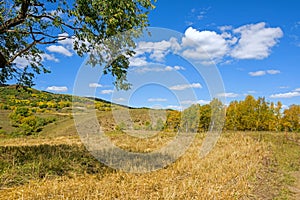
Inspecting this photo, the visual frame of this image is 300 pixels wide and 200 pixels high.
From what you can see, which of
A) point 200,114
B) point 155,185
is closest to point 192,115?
point 200,114

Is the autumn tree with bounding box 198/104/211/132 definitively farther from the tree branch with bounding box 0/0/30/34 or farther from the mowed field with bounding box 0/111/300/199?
the tree branch with bounding box 0/0/30/34

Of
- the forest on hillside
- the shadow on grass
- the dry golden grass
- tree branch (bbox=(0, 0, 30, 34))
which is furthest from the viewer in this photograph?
the forest on hillside

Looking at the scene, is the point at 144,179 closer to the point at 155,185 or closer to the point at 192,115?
the point at 155,185

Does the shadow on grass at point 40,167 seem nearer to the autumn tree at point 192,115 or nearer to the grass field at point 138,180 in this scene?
the grass field at point 138,180

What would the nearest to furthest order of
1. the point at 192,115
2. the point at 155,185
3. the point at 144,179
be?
the point at 155,185 < the point at 144,179 < the point at 192,115

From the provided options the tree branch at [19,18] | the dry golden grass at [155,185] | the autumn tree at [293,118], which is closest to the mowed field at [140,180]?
the dry golden grass at [155,185]

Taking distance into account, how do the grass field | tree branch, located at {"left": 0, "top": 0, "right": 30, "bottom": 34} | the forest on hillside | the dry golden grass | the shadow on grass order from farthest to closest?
the forest on hillside → tree branch, located at {"left": 0, "top": 0, "right": 30, "bottom": 34} → the shadow on grass → the grass field → the dry golden grass

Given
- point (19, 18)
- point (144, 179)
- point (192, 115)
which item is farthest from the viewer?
point (192, 115)

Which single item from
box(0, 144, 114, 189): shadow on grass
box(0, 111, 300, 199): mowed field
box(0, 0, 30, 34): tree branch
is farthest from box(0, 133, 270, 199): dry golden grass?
box(0, 0, 30, 34): tree branch

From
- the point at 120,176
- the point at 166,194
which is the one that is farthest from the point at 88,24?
the point at 166,194

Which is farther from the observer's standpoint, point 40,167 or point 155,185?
point 40,167

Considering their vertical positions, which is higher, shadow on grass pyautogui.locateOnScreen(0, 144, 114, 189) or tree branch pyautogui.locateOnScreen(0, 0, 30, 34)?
tree branch pyautogui.locateOnScreen(0, 0, 30, 34)

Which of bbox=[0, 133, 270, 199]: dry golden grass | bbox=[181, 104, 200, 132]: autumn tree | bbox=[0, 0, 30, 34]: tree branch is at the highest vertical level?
bbox=[0, 0, 30, 34]: tree branch

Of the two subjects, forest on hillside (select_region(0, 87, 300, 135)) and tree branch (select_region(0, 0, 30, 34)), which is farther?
forest on hillside (select_region(0, 87, 300, 135))
